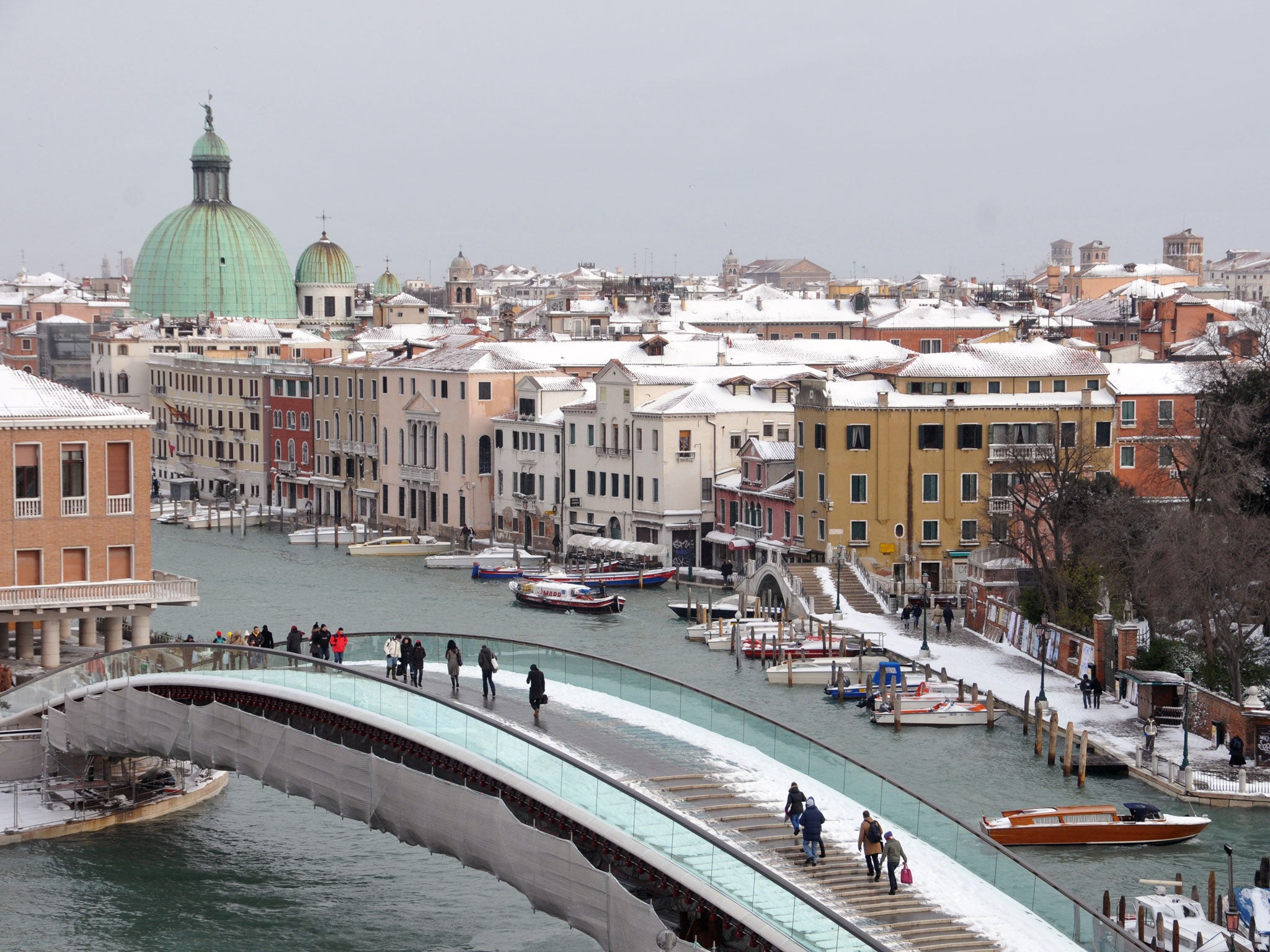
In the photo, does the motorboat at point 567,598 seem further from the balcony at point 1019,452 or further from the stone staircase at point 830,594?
the balcony at point 1019,452

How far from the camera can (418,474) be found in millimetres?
56312

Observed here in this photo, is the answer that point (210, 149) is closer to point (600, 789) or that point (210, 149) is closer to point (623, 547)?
point (623, 547)

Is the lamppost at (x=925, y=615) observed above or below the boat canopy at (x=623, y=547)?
above

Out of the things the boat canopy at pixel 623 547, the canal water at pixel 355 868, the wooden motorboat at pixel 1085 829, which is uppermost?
the wooden motorboat at pixel 1085 829

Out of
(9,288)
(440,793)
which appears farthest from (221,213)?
(440,793)

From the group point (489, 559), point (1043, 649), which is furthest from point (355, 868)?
point (489, 559)

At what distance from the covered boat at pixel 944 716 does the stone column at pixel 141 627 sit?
9585 millimetres

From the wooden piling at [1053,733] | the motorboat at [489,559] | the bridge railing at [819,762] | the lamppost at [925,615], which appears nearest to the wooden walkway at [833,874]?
the bridge railing at [819,762]

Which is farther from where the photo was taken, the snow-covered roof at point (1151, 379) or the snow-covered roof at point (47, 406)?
the snow-covered roof at point (1151, 379)

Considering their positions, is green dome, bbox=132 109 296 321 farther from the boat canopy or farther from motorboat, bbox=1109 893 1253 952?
motorboat, bbox=1109 893 1253 952

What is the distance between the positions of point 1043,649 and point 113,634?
41.2 ft

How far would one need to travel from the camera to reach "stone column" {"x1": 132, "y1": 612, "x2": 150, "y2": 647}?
27.0m

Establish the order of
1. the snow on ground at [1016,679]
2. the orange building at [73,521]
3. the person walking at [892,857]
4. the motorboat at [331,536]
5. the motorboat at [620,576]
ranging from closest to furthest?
the person walking at [892,857] < the snow on ground at [1016,679] < the orange building at [73,521] < the motorboat at [620,576] < the motorboat at [331,536]

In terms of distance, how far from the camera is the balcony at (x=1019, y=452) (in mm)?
38688
